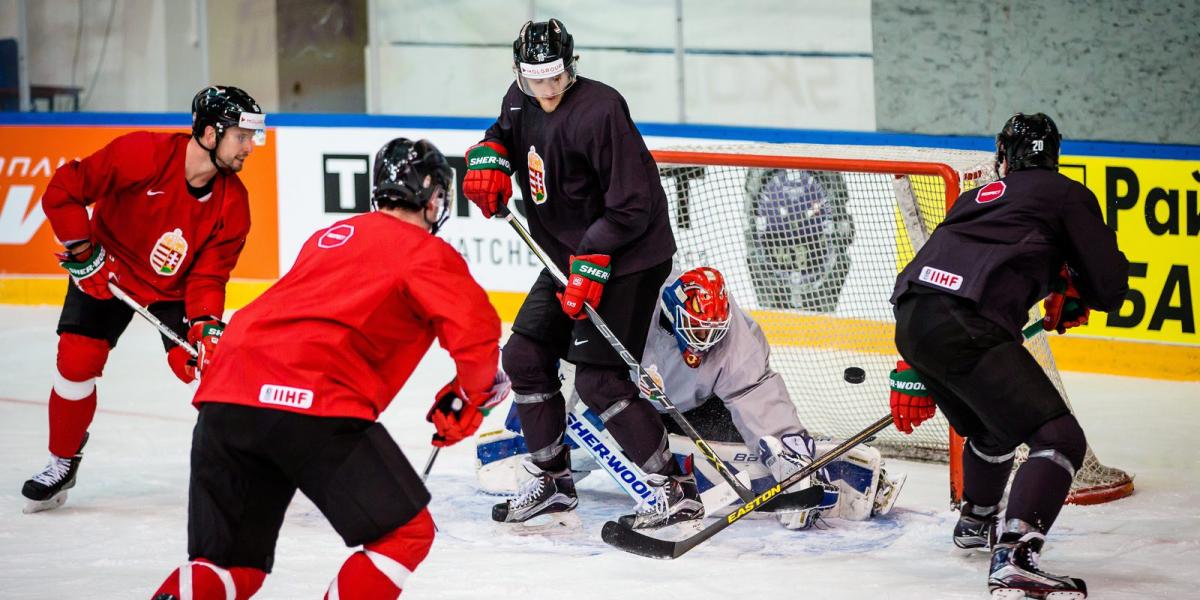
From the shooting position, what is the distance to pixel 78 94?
884cm

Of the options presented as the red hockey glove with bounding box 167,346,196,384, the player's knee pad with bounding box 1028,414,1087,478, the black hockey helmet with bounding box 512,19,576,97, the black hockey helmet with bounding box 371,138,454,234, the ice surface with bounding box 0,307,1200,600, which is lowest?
the ice surface with bounding box 0,307,1200,600

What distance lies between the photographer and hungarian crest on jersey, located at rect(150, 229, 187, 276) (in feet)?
13.8

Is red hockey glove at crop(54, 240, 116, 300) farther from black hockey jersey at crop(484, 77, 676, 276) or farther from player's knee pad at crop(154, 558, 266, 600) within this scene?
player's knee pad at crop(154, 558, 266, 600)

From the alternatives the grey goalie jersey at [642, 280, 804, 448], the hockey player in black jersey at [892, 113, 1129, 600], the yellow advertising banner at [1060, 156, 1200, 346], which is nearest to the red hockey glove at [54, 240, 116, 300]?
the grey goalie jersey at [642, 280, 804, 448]

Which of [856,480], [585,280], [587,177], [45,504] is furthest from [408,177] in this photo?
[45,504]

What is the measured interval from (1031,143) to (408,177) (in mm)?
1446

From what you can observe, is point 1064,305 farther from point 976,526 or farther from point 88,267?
point 88,267

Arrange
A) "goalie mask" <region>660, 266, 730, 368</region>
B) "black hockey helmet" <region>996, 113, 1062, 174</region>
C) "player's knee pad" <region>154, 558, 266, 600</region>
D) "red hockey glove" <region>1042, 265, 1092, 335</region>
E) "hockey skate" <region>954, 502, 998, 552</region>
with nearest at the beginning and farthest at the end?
"player's knee pad" <region>154, 558, 266, 600</region>
"black hockey helmet" <region>996, 113, 1062, 174</region>
"red hockey glove" <region>1042, 265, 1092, 335</region>
"hockey skate" <region>954, 502, 998, 552</region>
"goalie mask" <region>660, 266, 730, 368</region>

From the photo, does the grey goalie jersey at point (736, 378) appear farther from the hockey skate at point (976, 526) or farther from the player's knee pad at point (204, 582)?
the player's knee pad at point (204, 582)

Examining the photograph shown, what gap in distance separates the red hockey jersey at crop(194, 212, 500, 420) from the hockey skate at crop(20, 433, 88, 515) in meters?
1.76

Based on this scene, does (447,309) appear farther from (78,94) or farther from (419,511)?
(78,94)

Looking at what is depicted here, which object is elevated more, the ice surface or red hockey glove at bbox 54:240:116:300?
red hockey glove at bbox 54:240:116:300

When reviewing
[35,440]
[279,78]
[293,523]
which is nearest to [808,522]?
[293,523]

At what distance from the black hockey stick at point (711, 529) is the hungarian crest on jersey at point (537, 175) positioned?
894mm
